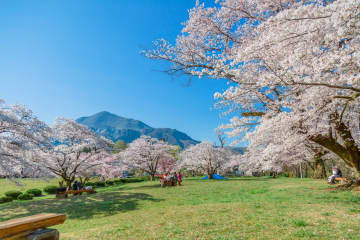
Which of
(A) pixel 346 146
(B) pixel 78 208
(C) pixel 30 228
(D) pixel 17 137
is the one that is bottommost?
(B) pixel 78 208

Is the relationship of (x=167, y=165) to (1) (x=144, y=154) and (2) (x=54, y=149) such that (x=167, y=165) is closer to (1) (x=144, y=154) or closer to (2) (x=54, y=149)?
(1) (x=144, y=154)

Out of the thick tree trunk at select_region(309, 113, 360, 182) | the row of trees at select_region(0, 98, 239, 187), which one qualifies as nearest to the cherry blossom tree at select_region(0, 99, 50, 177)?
the row of trees at select_region(0, 98, 239, 187)

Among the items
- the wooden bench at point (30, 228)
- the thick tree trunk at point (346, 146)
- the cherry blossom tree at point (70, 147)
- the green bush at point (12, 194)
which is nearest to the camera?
the wooden bench at point (30, 228)

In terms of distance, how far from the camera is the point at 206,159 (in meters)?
47.4

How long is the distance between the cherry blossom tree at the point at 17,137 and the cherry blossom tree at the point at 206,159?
36.2 m

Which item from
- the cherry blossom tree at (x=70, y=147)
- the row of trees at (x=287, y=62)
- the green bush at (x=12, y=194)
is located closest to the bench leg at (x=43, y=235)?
the row of trees at (x=287, y=62)

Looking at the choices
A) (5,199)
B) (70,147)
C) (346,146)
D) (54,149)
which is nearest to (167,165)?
(70,147)

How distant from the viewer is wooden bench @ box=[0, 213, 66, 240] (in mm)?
3127

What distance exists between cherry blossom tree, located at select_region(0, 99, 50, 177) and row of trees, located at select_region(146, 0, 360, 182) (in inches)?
384

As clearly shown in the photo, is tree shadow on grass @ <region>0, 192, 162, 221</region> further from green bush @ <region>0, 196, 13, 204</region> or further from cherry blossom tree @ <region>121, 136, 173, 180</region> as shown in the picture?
cherry blossom tree @ <region>121, 136, 173, 180</region>

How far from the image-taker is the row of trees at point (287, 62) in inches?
204

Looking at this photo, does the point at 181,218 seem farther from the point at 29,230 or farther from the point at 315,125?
the point at 315,125

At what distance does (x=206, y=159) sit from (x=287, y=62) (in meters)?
42.6

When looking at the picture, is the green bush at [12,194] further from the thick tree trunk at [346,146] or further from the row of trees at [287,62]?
the thick tree trunk at [346,146]
